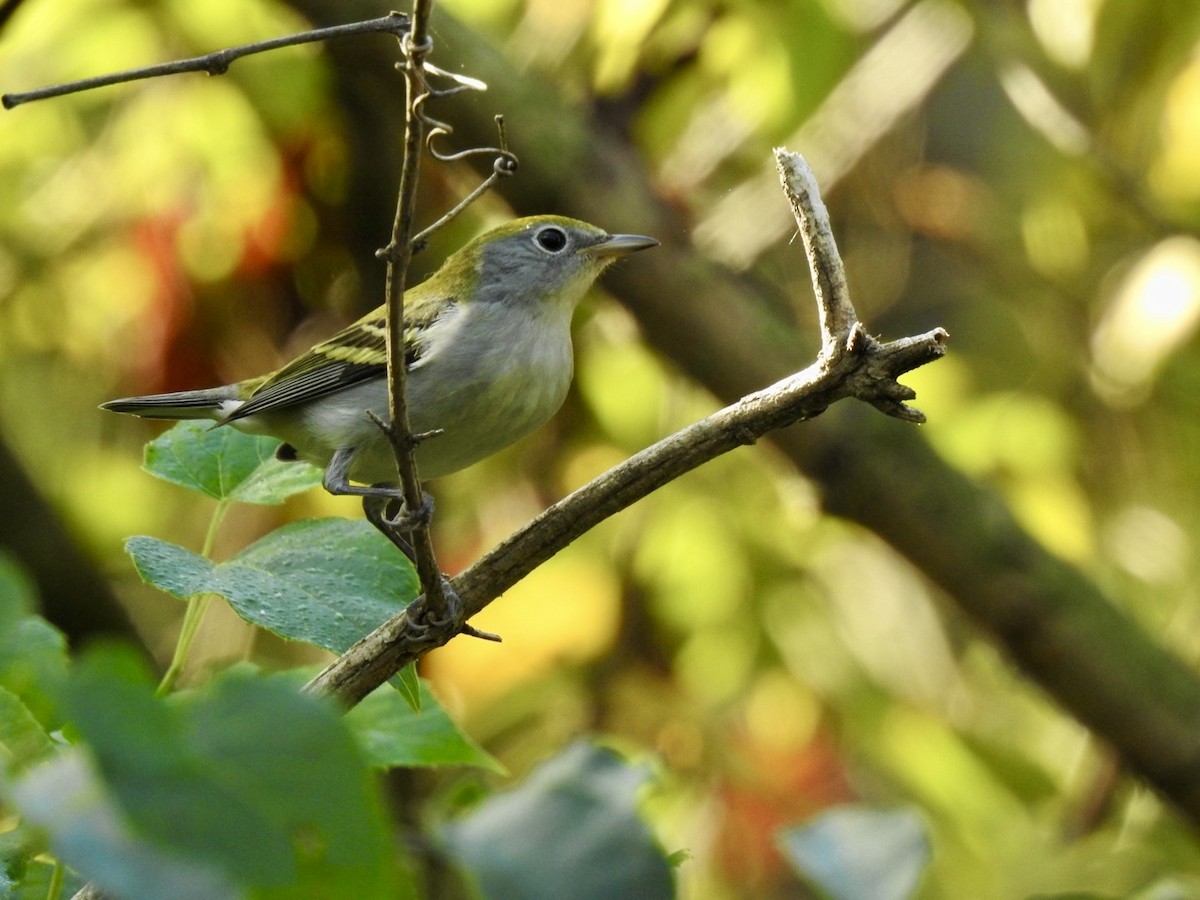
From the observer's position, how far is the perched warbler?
A: 244 cm

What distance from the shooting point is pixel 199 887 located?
501 mm

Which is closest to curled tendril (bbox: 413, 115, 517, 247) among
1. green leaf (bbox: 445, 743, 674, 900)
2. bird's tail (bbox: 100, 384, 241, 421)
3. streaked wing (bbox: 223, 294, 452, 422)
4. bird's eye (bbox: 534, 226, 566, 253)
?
green leaf (bbox: 445, 743, 674, 900)

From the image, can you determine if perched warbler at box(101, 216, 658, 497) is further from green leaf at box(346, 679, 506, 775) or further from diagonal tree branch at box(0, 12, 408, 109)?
diagonal tree branch at box(0, 12, 408, 109)

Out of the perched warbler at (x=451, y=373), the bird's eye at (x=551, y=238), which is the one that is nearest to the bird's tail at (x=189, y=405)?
the perched warbler at (x=451, y=373)

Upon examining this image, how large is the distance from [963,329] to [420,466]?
10.7 feet

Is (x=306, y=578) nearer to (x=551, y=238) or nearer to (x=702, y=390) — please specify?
(x=551, y=238)

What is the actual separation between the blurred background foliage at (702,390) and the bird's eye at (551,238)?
0.35 m

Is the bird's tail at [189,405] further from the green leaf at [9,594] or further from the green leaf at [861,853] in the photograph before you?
the green leaf at [9,594]

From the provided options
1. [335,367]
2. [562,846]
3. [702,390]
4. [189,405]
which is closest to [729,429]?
[562,846]

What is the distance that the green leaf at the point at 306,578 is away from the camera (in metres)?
1.21

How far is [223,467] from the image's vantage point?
1.69 m

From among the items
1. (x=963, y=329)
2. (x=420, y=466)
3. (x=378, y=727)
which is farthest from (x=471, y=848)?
(x=963, y=329)

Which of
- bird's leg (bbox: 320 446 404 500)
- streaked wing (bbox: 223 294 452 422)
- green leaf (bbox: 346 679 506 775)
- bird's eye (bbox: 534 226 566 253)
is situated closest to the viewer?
green leaf (bbox: 346 679 506 775)

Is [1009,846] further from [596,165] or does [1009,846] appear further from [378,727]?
[378,727]
